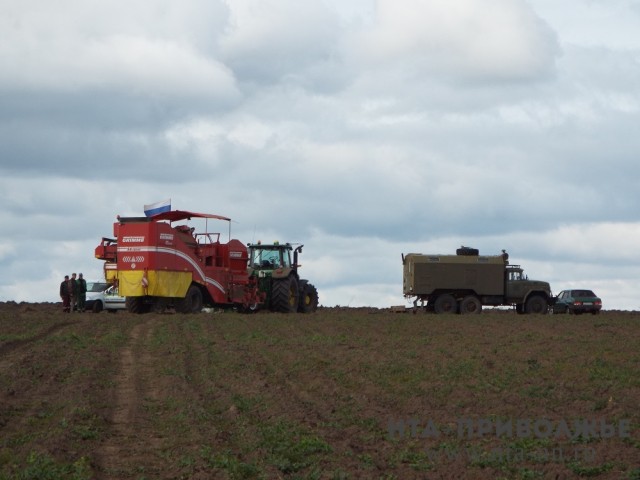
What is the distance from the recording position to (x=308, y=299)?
132 ft

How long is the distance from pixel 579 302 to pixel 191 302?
20.4 metres

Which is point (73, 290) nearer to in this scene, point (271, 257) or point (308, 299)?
point (271, 257)

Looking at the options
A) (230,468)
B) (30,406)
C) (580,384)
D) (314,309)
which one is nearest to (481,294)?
(314,309)

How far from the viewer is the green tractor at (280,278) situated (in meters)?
38.2

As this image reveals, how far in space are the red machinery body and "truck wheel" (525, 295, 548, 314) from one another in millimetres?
14031

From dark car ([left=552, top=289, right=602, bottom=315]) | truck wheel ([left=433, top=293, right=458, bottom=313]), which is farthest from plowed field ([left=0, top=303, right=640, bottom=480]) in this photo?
dark car ([left=552, top=289, right=602, bottom=315])

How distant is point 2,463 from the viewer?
10703 mm

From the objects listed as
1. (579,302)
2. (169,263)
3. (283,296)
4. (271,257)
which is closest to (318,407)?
(169,263)

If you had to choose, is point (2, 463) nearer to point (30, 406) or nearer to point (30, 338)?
point (30, 406)

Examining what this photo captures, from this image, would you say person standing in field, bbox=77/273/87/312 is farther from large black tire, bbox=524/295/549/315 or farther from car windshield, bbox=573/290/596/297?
car windshield, bbox=573/290/596/297

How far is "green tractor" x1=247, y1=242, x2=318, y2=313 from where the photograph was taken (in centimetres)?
3819

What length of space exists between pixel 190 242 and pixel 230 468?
25.8m

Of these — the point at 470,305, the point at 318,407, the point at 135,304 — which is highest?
the point at 470,305

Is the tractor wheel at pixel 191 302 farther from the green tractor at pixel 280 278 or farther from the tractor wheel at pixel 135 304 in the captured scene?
the green tractor at pixel 280 278
